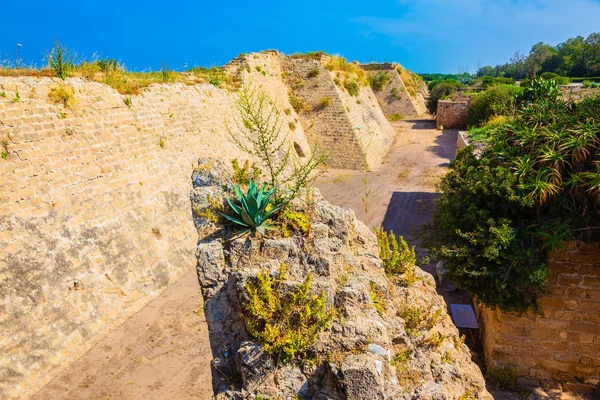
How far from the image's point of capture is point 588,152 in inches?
199

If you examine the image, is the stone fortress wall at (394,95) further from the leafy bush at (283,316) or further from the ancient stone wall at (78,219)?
the leafy bush at (283,316)

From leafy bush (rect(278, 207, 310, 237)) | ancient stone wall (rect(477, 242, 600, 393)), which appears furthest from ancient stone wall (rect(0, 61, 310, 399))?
ancient stone wall (rect(477, 242, 600, 393))

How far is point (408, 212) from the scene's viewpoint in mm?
12062

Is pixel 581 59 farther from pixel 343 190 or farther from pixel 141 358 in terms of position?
pixel 141 358

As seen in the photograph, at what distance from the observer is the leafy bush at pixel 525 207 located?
5.07 m

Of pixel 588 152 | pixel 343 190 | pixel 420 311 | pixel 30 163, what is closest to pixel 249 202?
pixel 420 311

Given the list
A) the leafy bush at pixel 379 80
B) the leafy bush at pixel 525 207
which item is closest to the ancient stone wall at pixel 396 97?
the leafy bush at pixel 379 80

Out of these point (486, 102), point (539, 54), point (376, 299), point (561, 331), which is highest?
point (539, 54)

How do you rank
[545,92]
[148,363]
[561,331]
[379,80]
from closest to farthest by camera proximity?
[561,331] → [148,363] → [545,92] → [379,80]

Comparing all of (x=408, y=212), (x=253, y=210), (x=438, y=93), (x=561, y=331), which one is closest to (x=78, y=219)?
(x=253, y=210)

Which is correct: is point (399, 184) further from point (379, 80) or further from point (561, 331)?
point (379, 80)

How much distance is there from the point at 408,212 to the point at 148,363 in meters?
9.03

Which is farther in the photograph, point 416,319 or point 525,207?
point 525,207

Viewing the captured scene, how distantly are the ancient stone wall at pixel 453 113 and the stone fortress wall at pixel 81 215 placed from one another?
806 inches
